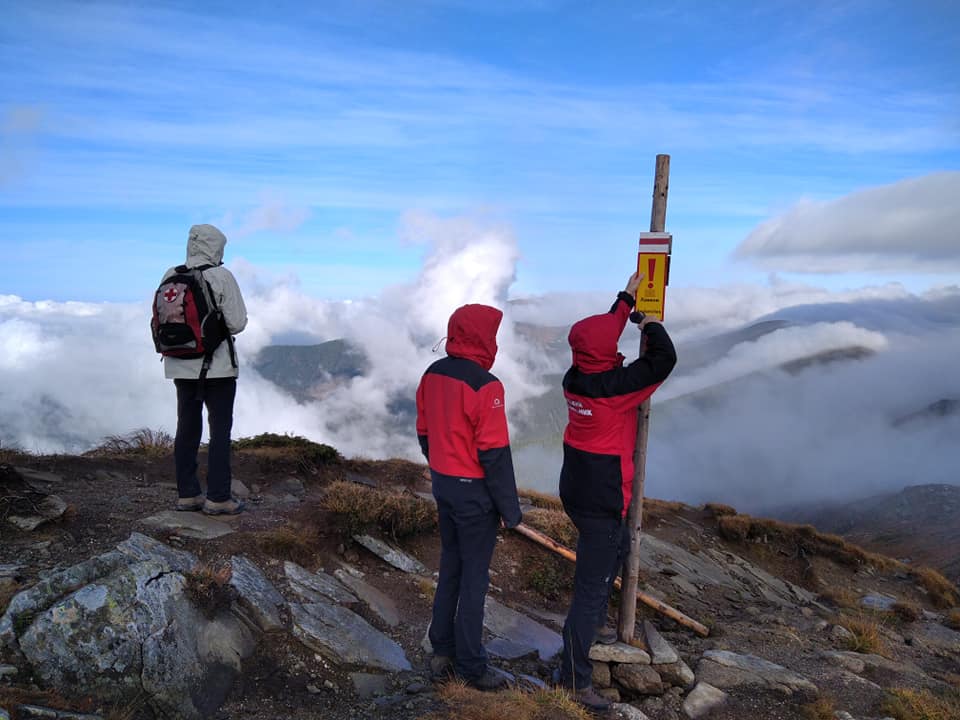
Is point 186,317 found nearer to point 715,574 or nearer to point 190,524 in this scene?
point 190,524

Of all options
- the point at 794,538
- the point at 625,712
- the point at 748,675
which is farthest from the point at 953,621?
the point at 625,712

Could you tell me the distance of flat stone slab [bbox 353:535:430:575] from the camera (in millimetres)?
9516

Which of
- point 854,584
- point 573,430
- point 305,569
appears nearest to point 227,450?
point 305,569

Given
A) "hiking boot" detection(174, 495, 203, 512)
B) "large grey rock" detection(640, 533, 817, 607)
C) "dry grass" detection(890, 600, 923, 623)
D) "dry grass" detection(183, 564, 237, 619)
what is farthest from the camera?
"dry grass" detection(890, 600, 923, 623)

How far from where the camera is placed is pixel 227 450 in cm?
861

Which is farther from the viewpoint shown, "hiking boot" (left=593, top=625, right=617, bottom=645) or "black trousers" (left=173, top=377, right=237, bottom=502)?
"black trousers" (left=173, top=377, right=237, bottom=502)

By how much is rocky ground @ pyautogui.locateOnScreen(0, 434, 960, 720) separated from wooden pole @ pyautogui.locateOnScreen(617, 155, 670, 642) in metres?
0.44

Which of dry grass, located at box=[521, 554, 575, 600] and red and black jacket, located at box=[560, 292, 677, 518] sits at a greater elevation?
red and black jacket, located at box=[560, 292, 677, 518]

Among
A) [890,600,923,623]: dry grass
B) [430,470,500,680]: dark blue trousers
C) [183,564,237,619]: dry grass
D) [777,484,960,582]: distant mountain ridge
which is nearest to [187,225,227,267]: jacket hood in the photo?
[183,564,237,619]: dry grass

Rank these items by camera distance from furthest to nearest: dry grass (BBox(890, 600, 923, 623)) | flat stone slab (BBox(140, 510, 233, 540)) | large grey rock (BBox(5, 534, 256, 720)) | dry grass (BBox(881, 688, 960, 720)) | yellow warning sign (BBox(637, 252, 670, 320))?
dry grass (BBox(890, 600, 923, 623))
flat stone slab (BBox(140, 510, 233, 540))
dry grass (BBox(881, 688, 960, 720))
yellow warning sign (BBox(637, 252, 670, 320))
large grey rock (BBox(5, 534, 256, 720))

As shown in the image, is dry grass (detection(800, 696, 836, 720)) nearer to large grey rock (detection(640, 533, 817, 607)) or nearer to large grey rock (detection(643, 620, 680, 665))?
large grey rock (detection(643, 620, 680, 665))

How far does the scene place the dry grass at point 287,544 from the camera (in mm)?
8273

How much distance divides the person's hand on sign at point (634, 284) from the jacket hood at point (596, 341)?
1.43 ft

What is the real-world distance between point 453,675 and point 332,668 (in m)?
1.25
